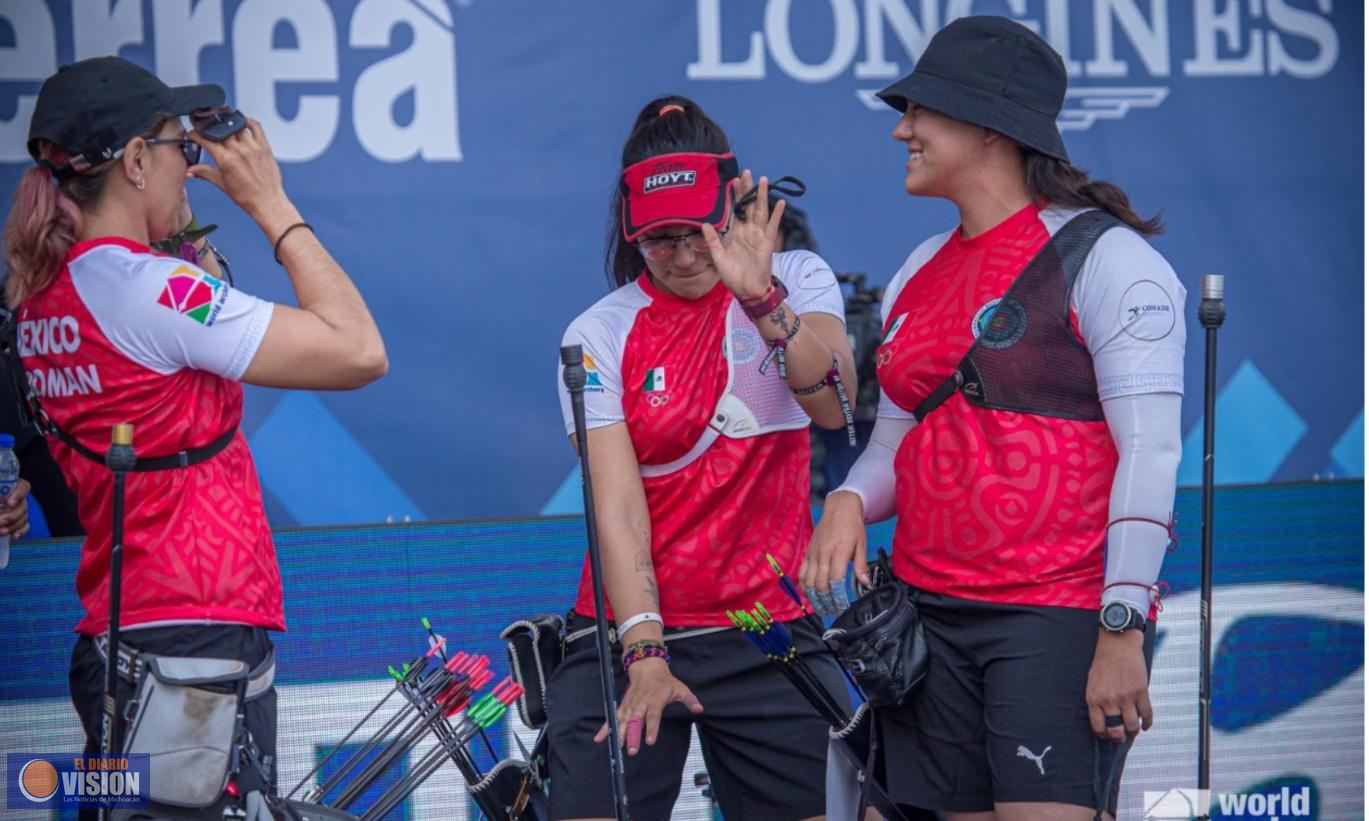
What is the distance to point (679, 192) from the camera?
271 centimetres

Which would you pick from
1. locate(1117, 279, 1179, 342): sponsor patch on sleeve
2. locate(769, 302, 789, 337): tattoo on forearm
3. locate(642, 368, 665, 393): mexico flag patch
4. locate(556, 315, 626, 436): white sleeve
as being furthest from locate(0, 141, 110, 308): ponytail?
locate(1117, 279, 1179, 342): sponsor patch on sleeve

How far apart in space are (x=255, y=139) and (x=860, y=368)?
8.98ft

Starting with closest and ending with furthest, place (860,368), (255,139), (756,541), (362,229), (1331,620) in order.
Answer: (255,139) < (756,541) < (1331,620) < (362,229) < (860,368)

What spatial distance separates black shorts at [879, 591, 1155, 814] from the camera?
2.30 m

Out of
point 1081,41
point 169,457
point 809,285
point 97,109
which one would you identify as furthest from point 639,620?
point 1081,41

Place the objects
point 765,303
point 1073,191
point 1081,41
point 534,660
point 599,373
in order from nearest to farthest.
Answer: point 1073,191
point 765,303
point 599,373
point 534,660
point 1081,41

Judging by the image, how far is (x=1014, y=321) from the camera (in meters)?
2.37

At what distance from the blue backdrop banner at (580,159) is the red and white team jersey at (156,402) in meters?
2.12

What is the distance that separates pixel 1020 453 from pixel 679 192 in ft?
2.53

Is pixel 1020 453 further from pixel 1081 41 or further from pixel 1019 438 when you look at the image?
pixel 1081 41

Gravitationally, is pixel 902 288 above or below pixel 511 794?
above

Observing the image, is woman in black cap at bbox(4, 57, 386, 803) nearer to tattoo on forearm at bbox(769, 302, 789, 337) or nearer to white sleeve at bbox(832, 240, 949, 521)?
tattoo on forearm at bbox(769, 302, 789, 337)

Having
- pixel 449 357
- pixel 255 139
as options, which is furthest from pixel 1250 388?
pixel 255 139

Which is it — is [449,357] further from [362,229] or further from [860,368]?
[860,368]
